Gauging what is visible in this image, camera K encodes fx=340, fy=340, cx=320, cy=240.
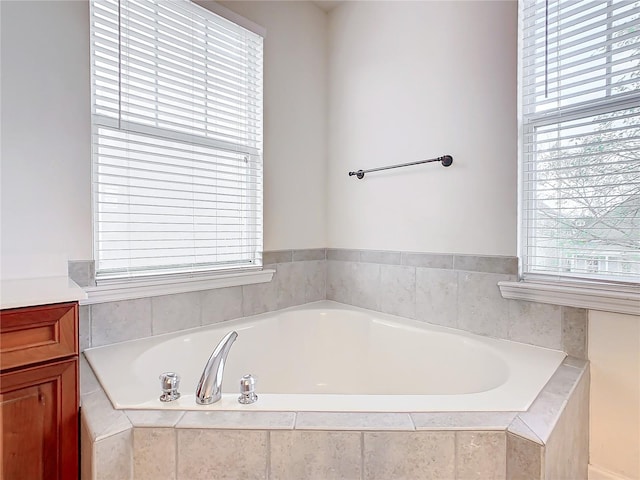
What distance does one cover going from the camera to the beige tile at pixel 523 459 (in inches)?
34.1

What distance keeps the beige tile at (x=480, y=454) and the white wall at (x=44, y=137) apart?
5.22ft

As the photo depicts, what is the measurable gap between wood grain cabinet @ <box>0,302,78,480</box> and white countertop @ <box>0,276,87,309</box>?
0.06 feet

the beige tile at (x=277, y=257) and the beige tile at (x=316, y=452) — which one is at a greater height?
the beige tile at (x=277, y=257)

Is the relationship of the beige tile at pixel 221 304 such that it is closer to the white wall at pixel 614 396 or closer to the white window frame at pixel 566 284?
the white window frame at pixel 566 284

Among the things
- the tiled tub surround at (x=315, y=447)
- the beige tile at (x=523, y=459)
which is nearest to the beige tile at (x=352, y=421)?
the tiled tub surround at (x=315, y=447)

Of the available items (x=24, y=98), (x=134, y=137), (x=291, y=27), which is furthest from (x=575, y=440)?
(x=291, y=27)

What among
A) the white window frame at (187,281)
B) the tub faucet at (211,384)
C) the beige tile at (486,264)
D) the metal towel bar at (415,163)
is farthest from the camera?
the metal towel bar at (415,163)

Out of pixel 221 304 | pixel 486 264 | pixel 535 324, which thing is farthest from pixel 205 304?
pixel 535 324

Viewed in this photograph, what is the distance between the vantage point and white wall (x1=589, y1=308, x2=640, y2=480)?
1.32 metres

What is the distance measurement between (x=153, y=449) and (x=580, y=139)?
1942mm

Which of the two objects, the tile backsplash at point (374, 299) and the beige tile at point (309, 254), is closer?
the tile backsplash at point (374, 299)

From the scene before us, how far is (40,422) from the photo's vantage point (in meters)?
0.98

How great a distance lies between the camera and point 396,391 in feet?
6.17

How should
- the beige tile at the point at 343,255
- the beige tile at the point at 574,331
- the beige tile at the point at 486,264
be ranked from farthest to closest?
1. the beige tile at the point at 343,255
2. the beige tile at the point at 486,264
3. the beige tile at the point at 574,331
